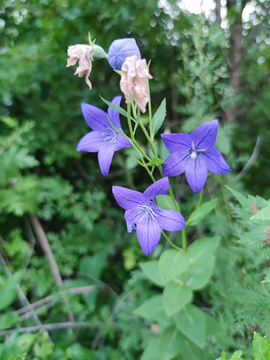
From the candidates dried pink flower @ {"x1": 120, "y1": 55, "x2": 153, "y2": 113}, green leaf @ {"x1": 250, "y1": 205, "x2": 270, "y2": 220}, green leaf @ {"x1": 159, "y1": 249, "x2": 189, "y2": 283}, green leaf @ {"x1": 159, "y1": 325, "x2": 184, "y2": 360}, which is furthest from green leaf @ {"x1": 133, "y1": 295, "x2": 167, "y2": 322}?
dried pink flower @ {"x1": 120, "y1": 55, "x2": 153, "y2": 113}

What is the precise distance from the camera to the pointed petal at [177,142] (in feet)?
2.42

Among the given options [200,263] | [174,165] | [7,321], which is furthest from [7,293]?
[174,165]

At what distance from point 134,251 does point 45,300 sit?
57 centimetres

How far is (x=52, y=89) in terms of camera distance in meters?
1.61

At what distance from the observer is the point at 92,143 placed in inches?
34.6

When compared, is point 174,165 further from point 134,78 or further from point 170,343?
point 170,343

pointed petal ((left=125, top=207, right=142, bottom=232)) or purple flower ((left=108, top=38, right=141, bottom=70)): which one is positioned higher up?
purple flower ((left=108, top=38, right=141, bottom=70))

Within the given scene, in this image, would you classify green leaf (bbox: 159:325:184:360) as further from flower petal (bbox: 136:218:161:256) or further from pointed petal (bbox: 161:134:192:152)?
pointed petal (bbox: 161:134:192:152)

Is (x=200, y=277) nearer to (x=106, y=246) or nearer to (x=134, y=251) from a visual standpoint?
(x=134, y=251)

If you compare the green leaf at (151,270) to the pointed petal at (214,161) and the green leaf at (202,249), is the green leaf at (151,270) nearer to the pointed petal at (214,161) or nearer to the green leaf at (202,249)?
the green leaf at (202,249)

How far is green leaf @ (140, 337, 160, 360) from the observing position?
3.51 feet

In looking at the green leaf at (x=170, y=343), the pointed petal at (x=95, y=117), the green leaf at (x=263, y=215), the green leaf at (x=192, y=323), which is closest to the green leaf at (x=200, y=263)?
the green leaf at (x=192, y=323)

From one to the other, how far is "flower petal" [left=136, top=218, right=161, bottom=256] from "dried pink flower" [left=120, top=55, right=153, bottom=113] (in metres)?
0.35

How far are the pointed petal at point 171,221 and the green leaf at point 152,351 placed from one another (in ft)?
2.09
